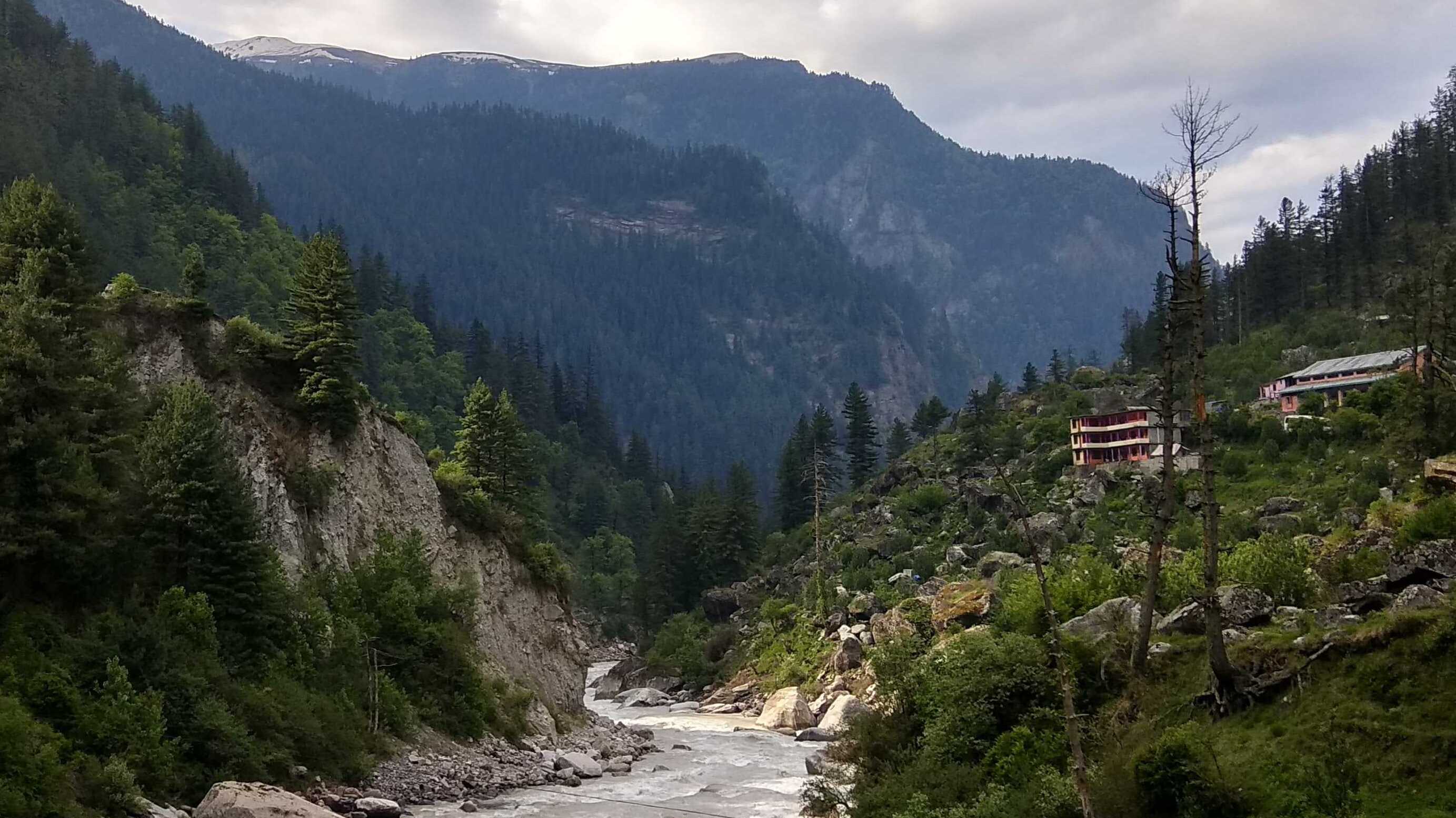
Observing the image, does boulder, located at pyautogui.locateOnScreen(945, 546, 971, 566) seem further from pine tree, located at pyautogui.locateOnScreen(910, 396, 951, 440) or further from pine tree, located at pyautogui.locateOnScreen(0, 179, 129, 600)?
pine tree, located at pyautogui.locateOnScreen(0, 179, 129, 600)

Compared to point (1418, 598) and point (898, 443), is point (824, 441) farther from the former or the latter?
point (1418, 598)

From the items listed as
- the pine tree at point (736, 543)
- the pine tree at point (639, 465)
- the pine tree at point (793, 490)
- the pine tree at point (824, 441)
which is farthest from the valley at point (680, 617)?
the pine tree at point (639, 465)

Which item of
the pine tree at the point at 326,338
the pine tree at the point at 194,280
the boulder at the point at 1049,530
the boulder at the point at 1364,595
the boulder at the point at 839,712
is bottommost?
the boulder at the point at 839,712

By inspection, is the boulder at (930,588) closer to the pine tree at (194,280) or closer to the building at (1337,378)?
the building at (1337,378)

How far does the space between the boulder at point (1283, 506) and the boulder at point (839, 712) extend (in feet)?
87.7

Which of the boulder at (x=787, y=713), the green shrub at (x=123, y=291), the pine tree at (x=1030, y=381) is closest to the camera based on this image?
the green shrub at (x=123, y=291)

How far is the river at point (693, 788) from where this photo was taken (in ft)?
133

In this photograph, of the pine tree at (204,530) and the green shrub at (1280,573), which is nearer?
the green shrub at (1280,573)

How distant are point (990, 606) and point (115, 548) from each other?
138 feet

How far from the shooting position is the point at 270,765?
120 feet

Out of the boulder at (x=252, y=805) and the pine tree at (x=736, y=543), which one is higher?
the boulder at (x=252, y=805)

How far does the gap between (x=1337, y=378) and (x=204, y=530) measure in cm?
8749

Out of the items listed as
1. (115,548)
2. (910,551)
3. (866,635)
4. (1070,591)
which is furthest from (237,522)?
(910,551)

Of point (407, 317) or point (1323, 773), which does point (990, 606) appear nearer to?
point (1323, 773)
